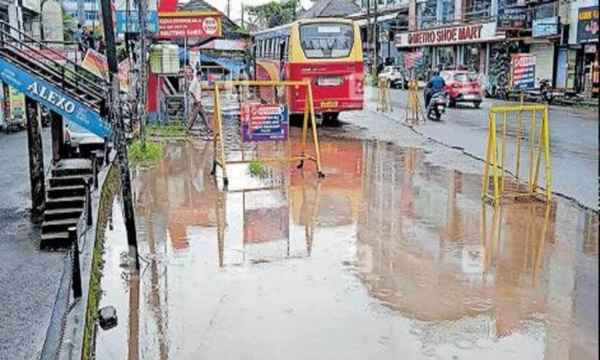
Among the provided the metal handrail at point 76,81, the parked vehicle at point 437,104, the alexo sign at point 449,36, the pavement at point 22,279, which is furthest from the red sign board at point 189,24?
the alexo sign at point 449,36

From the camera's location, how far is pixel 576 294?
6.77 m

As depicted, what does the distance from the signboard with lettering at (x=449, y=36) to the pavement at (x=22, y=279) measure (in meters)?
30.8

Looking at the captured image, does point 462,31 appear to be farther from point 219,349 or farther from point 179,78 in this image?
point 219,349

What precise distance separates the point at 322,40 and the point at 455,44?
25704 millimetres

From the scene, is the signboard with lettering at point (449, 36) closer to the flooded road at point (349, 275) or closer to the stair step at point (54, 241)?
the flooded road at point (349, 275)

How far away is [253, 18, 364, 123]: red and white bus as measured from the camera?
21000mm

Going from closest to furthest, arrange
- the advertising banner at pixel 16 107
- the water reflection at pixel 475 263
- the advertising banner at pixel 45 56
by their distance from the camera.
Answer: the water reflection at pixel 475 263 → the advertising banner at pixel 45 56 → the advertising banner at pixel 16 107

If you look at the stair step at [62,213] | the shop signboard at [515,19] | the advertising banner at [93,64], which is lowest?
the stair step at [62,213]

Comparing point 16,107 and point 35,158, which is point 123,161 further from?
point 16,107

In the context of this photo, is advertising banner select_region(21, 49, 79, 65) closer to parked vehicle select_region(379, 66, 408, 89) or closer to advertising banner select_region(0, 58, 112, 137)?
advertising banner select_region(0, 58, 112, 137)

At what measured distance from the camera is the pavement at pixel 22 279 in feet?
21.7

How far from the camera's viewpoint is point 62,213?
10727mm

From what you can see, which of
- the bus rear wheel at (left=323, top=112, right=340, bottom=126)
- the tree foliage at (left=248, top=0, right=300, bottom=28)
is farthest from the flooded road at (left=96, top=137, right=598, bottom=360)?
the tree foliage at (left=248, top=0, right=300, bottom=28)

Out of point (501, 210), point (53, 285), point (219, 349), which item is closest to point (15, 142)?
point (53, 285)
